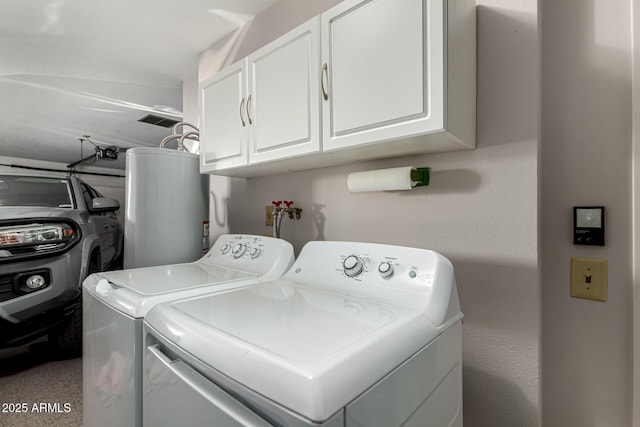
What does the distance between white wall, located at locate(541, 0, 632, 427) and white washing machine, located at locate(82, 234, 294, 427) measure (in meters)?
1.09

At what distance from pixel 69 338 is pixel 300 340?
106 inches

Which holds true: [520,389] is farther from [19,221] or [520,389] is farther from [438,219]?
[19,221]

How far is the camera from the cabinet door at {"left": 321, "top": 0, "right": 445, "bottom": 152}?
0.92 meters

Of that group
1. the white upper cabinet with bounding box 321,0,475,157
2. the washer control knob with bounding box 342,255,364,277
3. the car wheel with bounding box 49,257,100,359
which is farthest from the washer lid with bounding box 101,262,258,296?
the car wheel with bounding box 49,257,100,359

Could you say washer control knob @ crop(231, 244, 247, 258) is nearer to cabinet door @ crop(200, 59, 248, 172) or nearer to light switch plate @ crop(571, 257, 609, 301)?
cabinet door @ crop(200, 59, 248, 172)

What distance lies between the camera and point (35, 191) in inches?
109

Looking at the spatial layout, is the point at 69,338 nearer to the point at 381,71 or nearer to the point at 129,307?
the point at 129,307

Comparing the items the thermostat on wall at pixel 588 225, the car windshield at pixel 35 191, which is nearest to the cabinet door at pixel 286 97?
the thermostat on wall at pixel 588 225

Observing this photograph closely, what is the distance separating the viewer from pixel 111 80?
8.98 ft

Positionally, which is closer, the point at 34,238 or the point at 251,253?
the point at 251,253

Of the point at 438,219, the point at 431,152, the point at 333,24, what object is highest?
the point at 333,24

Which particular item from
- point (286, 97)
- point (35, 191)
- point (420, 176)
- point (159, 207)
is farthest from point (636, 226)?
point (35, 191)

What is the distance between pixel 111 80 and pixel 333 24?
258 centimetres

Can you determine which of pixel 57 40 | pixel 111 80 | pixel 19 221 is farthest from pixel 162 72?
pixel 19 221
